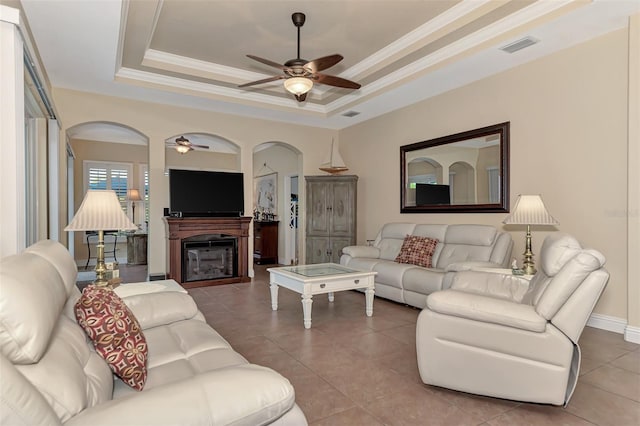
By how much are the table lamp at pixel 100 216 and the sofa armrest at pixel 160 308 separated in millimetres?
331

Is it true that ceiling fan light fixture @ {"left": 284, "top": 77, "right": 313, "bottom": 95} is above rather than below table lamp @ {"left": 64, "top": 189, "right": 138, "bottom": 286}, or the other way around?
above

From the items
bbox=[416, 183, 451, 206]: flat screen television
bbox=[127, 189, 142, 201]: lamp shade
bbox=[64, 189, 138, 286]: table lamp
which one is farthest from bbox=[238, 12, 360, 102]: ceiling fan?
bbox=[127, 189, 142, 201]: lamp shade

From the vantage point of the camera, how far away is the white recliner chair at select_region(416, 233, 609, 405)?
1.99 meters

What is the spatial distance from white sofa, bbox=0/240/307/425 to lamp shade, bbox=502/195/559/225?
117 inches

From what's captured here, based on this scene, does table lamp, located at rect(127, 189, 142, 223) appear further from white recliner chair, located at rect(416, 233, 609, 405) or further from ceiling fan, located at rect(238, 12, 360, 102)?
white recliner chair, located at rect(416, 233, 609, 405)

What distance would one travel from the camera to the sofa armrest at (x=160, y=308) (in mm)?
2270

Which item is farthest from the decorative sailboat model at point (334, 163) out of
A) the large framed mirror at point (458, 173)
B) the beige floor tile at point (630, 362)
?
the beige floor tile at point (630, 362)

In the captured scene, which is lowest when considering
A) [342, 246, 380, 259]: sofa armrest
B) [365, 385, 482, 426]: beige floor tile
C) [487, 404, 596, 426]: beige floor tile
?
[365, 385, 482, 426]: beige floor tile

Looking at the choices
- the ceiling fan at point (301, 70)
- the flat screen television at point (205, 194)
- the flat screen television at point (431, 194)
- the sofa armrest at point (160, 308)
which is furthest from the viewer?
the flat screen television at point (205, 194)

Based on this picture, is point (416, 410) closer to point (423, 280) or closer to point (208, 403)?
point (208, 403)

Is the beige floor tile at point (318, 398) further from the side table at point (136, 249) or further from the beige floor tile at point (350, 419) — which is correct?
the side table at point (136, 249)

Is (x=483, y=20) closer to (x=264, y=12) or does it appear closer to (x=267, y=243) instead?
(x=264, y=12)

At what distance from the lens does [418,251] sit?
4.91 metres

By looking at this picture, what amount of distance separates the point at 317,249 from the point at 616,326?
174 inches
